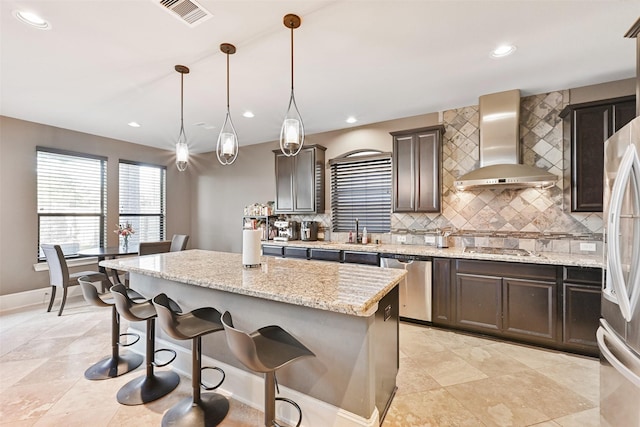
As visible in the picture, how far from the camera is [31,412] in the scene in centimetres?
197

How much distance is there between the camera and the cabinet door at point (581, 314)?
258cm

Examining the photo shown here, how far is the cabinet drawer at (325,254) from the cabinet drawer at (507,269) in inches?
59.8

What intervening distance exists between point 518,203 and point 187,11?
3.85 meters

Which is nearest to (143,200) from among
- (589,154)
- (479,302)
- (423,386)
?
(423,386)

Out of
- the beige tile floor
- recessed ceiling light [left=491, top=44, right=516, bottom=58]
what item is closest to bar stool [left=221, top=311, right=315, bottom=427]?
the beige tile floor

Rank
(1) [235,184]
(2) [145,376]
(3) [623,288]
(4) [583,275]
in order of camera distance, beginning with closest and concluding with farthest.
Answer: (3) [623,288]
(2) [145,376]
(4) [583,275]
(1) [235,184]

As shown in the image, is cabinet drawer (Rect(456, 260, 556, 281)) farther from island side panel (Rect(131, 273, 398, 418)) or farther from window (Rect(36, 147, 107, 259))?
window (Rect(36, 147, 107, 259))

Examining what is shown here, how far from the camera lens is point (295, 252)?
170 inches

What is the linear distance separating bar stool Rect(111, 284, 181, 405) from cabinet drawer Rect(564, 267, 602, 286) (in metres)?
3.51

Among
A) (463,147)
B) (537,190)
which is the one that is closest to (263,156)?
(463,147)

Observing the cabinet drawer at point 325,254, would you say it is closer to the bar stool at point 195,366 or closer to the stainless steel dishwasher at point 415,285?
the stainless steel dishwasher at point 415,285

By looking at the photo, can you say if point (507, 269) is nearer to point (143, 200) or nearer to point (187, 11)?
point (187, 11)

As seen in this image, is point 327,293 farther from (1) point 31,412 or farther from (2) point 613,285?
(1) point 31,412

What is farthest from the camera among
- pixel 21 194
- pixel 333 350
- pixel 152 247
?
pixel 152 247
